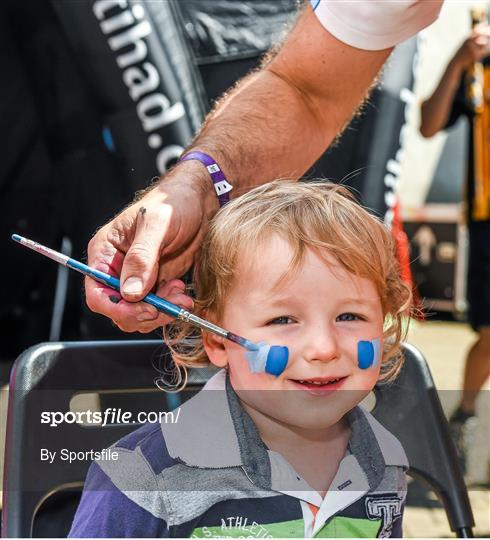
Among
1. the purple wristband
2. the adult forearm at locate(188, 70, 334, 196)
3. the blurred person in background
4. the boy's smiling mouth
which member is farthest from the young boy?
the blurred person in background

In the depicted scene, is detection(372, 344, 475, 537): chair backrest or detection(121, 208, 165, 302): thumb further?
detection(372, 344, 475, 537): chair backrest

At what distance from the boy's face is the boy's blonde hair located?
0.02 meters

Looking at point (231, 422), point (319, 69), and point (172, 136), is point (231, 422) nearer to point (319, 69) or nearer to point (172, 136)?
point (319, 69)

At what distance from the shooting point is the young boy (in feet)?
3.48

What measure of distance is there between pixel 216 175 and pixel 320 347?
1.22ft

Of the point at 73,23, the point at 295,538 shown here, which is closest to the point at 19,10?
the point at 73,23

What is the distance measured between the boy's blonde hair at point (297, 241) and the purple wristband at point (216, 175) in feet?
0.24

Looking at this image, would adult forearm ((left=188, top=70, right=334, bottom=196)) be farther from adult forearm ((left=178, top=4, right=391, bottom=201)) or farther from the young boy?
the young boy

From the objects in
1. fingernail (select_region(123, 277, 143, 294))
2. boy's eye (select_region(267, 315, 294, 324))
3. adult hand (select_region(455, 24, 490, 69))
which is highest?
fingernail (select_region(123, 277, 143, 294))

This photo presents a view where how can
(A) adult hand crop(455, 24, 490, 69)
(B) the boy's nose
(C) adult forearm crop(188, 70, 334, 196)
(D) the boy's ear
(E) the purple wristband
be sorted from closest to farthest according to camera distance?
(B) the boy's nose, (D) the boy's ear, (E) the purple wristband, (C) adult forearm crop(188, 70, 334, 196), (A) adult hand crop(455, 24, 490, 69)

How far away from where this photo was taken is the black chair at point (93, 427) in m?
1.12


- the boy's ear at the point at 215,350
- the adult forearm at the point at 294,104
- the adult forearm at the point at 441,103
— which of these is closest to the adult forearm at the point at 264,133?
the adult forearm at the point at 294,104

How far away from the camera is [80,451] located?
1088 millimetres

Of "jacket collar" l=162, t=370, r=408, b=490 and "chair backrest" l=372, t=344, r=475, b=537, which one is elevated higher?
"jacket collar" l=162, t=370, r=408, b=490
